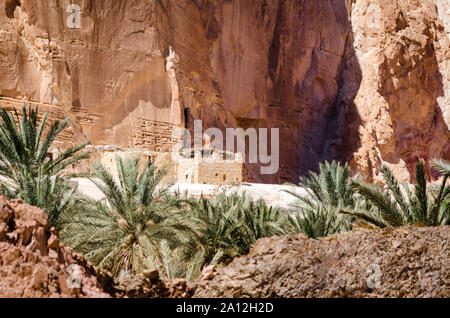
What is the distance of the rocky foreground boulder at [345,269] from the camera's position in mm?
4961

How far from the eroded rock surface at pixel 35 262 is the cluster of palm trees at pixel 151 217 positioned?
8.72ft

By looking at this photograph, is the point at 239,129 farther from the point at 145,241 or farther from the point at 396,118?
the point at 145,241

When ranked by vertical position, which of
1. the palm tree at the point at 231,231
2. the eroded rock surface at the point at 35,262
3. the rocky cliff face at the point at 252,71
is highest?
the rocky cliff face at the point at 252,71

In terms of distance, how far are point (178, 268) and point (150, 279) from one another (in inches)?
103

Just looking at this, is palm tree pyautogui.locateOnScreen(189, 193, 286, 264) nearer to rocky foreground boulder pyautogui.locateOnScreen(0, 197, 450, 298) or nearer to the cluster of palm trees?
the cluster of palm trees

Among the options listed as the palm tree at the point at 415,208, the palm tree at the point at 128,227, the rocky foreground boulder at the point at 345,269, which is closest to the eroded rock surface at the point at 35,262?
the rocky foreground boulder at the point at 345,269

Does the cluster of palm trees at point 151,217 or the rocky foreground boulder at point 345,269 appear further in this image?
the cluster of palm trees at point 151,217

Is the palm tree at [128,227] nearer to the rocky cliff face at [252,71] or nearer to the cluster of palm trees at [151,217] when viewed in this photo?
the cluster of palm trees at [151,217]

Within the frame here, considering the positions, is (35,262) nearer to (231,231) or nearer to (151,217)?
(151,217)

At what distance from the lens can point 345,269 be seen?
16.7 feet

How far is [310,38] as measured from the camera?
30.0 meters

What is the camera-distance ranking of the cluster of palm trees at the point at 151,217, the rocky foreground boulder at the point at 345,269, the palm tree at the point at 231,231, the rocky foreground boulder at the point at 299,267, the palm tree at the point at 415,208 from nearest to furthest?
1. the rocky foreground boulder at the point at 299,267
2. the rocky foreground boulder at the point at 345,269
3. the palm tree at the point at 415,208
4. the cluster of palm trees at the point at 151,217
5. the palm tree at the point at 231,231

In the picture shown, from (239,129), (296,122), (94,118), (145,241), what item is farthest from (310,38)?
(145,241)

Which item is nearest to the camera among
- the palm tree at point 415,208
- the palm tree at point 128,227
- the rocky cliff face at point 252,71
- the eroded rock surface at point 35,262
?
the eroded rock surface at point 35,262
